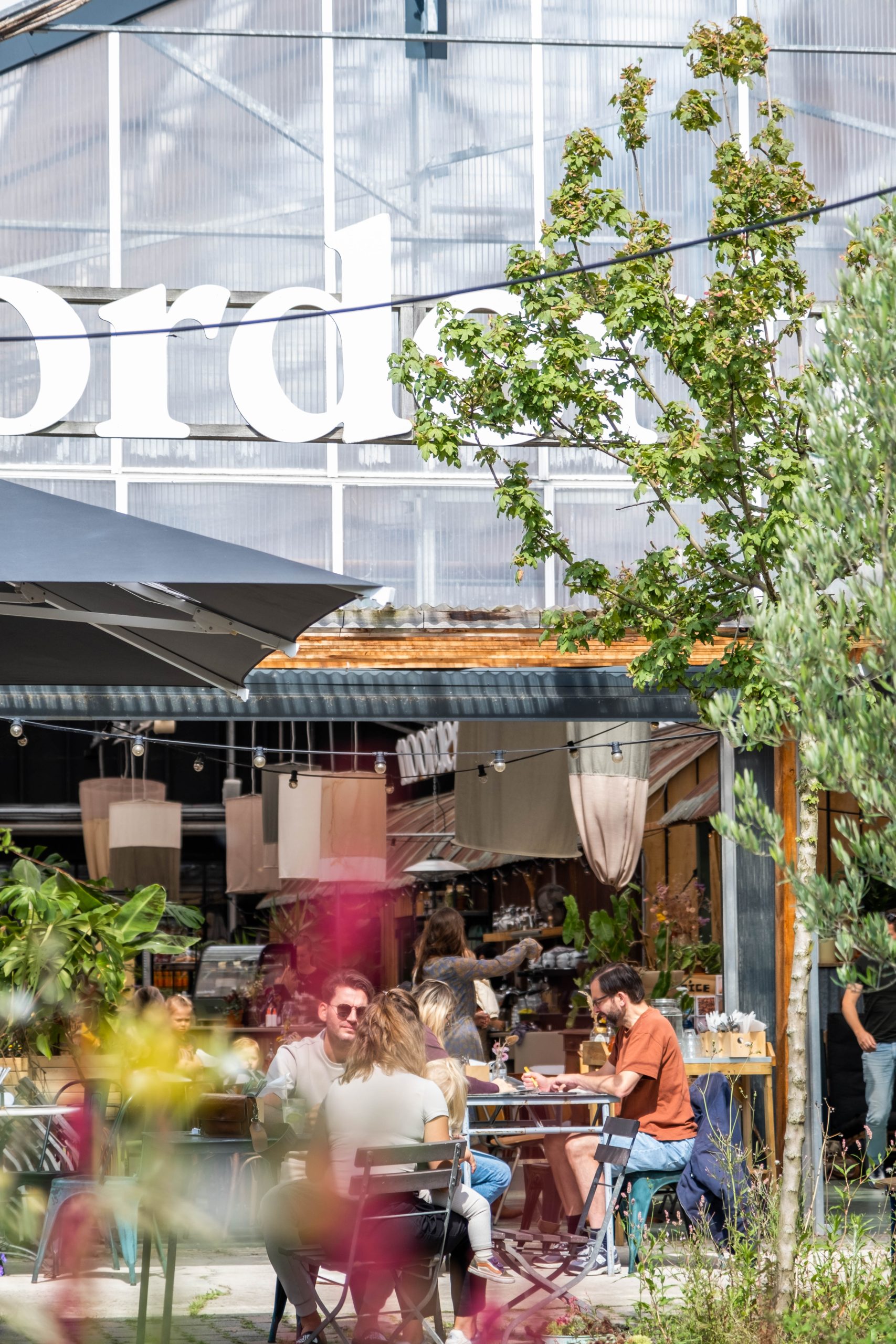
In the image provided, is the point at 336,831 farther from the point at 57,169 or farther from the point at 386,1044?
the point at 386,1044

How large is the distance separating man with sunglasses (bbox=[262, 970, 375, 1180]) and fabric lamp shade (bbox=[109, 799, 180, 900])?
693 cm

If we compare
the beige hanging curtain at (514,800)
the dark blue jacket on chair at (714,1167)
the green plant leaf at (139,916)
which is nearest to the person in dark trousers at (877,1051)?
the beige hanging curtain at (514,800)

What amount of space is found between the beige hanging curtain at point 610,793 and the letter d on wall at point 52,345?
144 inches

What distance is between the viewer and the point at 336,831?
12.7 meters

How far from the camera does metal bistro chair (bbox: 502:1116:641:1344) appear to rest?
596 cm

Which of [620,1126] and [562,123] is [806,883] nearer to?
[620,1126]

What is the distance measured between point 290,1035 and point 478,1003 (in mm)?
1477

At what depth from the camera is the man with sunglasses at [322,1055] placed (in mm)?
6922

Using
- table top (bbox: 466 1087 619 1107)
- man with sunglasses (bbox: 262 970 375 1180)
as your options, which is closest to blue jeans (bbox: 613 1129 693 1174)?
table top (bbox: 466 1087 619 1107)

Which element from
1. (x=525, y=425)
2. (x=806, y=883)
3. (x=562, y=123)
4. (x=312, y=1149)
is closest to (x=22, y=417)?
(x=525, y=425)

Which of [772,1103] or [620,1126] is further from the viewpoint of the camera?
[772,1103]

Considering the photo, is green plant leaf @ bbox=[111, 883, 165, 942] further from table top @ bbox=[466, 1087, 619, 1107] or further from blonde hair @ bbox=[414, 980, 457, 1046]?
table top @ bbox=[466, 1087, 619, 1107]

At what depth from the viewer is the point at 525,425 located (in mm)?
10070

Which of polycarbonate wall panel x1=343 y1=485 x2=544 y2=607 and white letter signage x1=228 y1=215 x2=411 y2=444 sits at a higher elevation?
white letter signage x1=228 y1=215 x2=411 y2=444
